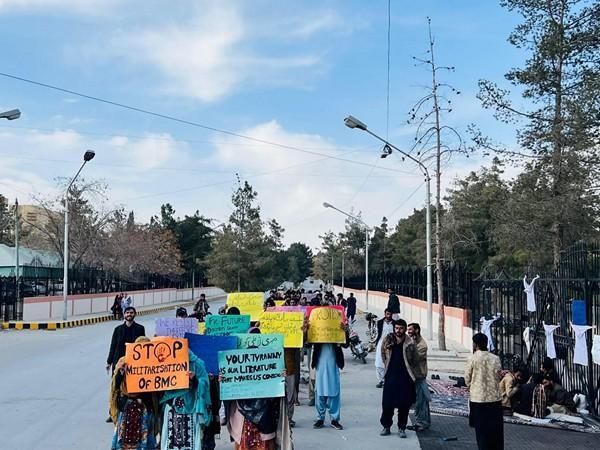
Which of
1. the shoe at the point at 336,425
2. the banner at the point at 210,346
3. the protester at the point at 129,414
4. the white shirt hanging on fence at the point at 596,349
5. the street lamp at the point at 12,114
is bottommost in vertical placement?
the shoe at the point at 336,425

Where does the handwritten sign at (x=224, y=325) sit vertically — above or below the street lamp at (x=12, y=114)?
below

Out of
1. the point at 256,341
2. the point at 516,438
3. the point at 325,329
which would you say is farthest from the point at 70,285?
the point at 256,341

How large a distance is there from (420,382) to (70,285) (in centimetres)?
3288

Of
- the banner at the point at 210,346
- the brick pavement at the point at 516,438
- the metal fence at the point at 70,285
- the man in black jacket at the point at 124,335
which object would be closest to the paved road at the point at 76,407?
the brick pavement at the point at 516,438

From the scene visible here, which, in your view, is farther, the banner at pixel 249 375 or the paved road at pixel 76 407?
the paved road at pixel 76 407

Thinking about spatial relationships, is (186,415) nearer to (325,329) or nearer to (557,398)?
(325,329)

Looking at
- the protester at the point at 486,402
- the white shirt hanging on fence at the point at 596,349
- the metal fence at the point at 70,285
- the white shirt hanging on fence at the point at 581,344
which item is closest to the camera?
the protester at the point at 486,402

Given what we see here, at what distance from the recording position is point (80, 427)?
9836 mm

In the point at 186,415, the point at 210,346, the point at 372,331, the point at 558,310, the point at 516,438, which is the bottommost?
the point at 516,438

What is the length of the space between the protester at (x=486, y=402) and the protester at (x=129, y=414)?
3.59m

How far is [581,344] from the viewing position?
431 inches

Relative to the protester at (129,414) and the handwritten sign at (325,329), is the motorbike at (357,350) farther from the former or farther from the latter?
the protester at (129,414)

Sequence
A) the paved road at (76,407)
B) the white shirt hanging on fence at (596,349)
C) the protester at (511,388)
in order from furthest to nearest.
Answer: the protester at (511,388)
the white shirt hanging on fence at (596,349)
the paved road at (76,407)

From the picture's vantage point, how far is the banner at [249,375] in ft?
24.9
